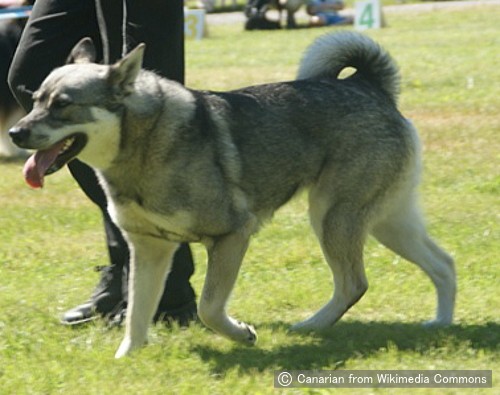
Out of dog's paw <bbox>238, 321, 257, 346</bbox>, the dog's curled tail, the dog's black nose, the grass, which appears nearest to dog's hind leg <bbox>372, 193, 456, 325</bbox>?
the grass

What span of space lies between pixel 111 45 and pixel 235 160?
31.3 inches

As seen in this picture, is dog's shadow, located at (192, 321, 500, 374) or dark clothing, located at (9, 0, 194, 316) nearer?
dog's shadow, located at (192, 321, 500, 374)

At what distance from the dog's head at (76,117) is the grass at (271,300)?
0.80 metres

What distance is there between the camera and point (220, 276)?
475 centimetres

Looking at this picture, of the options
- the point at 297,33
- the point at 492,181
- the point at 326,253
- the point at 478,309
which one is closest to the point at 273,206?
the point at 326,253

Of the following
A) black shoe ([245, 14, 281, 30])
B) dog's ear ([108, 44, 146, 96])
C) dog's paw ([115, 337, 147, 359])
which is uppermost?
dog's ear ([108, 44, 146, 96])

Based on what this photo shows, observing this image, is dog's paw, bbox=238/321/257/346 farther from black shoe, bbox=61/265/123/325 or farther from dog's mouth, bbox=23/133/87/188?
dog's mouth, bbox=23/133/87/188

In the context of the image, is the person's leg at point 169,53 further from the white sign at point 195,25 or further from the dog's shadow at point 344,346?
the white sign at point 195,25

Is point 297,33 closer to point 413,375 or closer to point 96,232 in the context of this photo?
point 96,232

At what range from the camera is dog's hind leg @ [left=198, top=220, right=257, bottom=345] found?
4738 millimetres

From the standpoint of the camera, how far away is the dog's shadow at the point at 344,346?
15.2 ft

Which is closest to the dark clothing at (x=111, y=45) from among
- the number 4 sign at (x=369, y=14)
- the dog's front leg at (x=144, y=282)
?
the dog's front leg at (x=144, y=282)

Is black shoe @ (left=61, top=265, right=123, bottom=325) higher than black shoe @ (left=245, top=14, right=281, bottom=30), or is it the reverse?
black shoe @ (left=61, top=265, right=123, bottom=325)

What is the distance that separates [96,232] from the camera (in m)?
7.43
